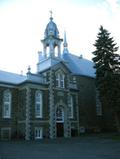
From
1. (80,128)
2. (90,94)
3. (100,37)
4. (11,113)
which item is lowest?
(80,128)

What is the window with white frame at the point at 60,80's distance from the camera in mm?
35156

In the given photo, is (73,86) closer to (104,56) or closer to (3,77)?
(104,56)

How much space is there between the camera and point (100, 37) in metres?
35.2

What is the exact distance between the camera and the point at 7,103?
3225 centimetres

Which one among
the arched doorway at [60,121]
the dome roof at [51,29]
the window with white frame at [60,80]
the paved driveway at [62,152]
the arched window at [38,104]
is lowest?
the paved driveway at [62,152]

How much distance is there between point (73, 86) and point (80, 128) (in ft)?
22.7

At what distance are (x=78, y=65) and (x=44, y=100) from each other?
14.8 m

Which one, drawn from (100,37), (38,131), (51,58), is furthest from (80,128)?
(100,37)

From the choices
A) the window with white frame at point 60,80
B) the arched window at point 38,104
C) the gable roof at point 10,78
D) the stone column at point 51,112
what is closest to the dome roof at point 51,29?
the window with white frame at point 60,80

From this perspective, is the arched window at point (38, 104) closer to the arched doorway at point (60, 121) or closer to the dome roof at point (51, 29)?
the arched doorway at point (60, 121)

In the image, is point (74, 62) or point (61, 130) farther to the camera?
point (74, 62)

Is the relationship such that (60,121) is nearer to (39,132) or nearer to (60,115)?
(60,115)

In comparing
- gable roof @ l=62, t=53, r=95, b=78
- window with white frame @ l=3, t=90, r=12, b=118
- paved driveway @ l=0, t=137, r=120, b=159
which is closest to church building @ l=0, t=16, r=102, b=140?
window with white frame @ l=3, t=90, r=12, b=118

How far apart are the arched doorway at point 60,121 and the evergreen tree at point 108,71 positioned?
6004mm
